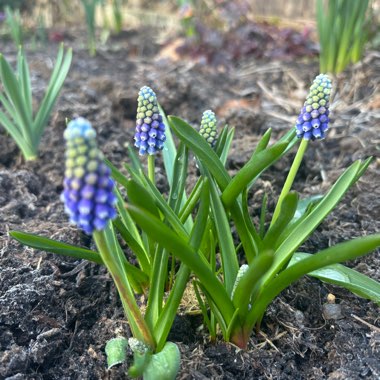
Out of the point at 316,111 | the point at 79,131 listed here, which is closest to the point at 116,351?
the point at 79,131

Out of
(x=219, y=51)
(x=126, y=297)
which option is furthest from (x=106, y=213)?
(x=219, y=51)

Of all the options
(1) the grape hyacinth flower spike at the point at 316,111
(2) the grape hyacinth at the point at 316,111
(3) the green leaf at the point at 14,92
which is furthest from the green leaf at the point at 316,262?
(3) the green leaf at the point at 14,92

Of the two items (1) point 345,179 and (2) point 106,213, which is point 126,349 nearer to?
(2) point 106,213

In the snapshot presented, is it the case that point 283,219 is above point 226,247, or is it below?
above

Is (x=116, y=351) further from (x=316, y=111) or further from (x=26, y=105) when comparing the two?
(x=26, y=105)

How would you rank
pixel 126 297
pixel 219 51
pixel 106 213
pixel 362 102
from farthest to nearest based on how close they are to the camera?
pixel 219 51 → pixel 362 102 → pixel 126 297 → pixel 106 213

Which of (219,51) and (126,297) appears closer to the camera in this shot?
(126,297)
